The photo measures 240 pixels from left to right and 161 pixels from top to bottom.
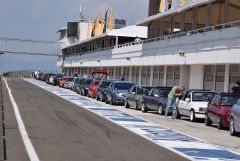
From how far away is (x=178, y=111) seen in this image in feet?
96.3

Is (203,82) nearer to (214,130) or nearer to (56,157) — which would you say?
(214,130)

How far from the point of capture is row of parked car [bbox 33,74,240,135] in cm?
2325

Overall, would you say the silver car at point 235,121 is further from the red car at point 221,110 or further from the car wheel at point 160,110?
the car wheel at point 160,110

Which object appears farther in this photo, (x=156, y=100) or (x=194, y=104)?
(x=156, y=100)

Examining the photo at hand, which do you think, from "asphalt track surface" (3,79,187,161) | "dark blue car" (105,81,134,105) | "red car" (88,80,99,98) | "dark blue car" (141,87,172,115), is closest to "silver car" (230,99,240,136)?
"asphalt track surface" (3,79,187,161)

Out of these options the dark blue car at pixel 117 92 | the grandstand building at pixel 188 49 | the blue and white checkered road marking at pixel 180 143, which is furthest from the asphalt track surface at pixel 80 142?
the dark blue car at pixel 117 92

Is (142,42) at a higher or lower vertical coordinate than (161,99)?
higher

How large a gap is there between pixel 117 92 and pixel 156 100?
7.89 m

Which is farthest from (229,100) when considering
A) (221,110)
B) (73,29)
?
(73,29)

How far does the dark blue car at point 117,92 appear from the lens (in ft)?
129

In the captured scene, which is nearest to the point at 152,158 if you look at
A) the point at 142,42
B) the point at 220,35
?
the point at 220,35

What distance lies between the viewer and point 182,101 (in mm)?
28719

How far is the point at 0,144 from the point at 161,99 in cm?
1711

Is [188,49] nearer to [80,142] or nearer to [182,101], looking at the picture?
[182,101]
